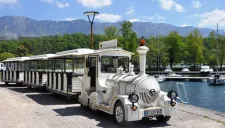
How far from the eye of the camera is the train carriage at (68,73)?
46.2 feet

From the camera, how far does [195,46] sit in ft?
221

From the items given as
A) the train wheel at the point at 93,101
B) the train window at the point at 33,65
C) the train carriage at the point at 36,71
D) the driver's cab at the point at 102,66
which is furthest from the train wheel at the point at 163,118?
the train window at the point at 33,65

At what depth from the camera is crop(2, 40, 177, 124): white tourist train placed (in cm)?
898

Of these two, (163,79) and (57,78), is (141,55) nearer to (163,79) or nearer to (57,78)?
(57,78)

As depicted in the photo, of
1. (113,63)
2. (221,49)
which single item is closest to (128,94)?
(113,63)

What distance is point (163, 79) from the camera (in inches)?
2285

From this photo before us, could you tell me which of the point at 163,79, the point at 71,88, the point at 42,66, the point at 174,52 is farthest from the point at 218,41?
the point at 71,88

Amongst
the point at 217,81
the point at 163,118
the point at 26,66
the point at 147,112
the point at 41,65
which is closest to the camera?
the point at 147,112

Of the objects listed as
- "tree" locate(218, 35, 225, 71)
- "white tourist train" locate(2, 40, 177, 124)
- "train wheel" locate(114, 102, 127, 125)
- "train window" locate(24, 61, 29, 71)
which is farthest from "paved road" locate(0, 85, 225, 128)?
"tree" locate(218, 35, 225, 71)

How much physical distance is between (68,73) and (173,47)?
56628 millimetres

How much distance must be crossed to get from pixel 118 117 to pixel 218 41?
2608 inches

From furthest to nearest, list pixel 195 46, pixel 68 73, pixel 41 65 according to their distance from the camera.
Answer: pixel 195 46
pixel 41 65
pixel 68 73

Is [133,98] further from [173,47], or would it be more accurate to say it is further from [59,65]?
[173,47]

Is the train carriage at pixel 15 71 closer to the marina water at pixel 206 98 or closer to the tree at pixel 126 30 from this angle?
the marina water at pixel 206 98
